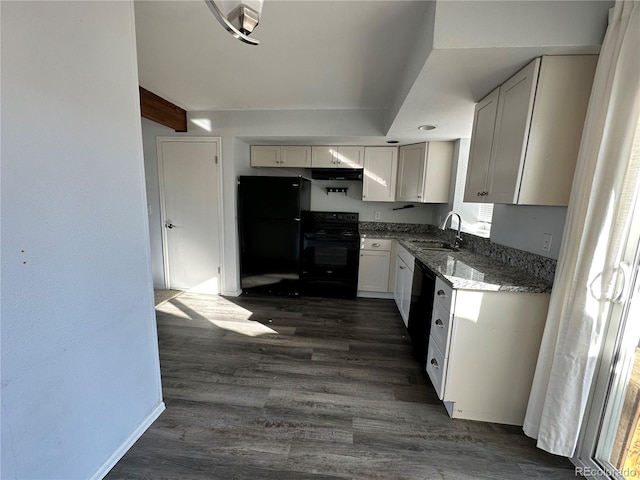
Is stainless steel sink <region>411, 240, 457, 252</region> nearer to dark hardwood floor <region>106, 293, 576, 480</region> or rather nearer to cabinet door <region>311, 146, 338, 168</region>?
dark hardwood floor <region>106, 293, 576, 480</region>

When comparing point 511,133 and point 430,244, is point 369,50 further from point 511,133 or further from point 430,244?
point 430,244

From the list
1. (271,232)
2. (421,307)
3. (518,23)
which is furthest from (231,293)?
(518,23)

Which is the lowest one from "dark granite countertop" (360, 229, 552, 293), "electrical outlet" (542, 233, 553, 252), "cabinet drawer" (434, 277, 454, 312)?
"cabinet drawer" (434, 277, 454, 312)

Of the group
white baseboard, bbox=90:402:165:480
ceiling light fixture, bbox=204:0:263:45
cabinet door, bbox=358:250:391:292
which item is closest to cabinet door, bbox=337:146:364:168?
cabinet door, bbox=358:250:391:292

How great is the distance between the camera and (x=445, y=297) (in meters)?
1.55

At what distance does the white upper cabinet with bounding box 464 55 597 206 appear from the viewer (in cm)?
124

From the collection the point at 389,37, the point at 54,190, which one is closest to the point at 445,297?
the point at 389,37

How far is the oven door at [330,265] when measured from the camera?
3.25 metres

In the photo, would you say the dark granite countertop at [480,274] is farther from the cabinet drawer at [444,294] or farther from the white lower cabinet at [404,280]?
the white lower cabinet at [404,280]

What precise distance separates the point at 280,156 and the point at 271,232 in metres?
1.10

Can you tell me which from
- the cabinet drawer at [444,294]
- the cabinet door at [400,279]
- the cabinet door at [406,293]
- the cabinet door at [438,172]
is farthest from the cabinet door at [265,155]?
the cabinet drawer at [444,294]

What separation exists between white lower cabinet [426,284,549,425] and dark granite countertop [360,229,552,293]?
46 mm

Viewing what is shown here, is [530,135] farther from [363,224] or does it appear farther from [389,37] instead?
[363,224]

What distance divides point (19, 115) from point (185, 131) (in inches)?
98.4
